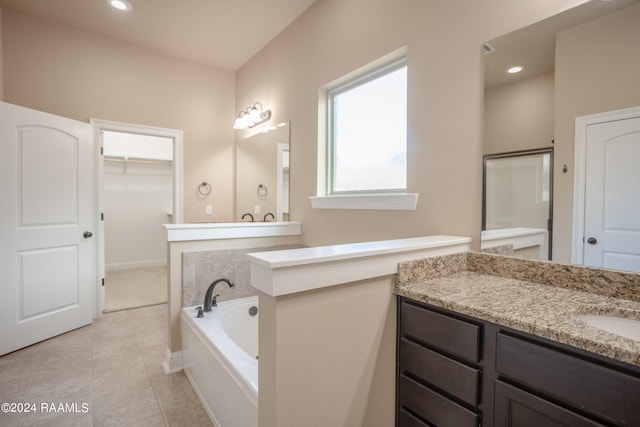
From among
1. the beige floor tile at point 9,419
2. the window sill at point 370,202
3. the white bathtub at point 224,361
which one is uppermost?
the window sill at point 370,202

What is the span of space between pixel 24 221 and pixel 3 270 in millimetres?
422

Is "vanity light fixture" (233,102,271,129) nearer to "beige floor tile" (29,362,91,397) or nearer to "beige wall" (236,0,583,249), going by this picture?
"beige wall" (236,0,583,249)

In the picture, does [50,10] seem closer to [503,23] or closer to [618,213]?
[503,23]

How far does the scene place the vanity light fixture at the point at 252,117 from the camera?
10.9ft

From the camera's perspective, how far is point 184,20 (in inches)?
116

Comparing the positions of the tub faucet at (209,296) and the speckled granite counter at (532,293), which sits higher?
the speckled granite counter at (532,293)

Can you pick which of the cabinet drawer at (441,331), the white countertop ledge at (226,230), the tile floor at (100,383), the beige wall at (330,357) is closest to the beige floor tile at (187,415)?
the tile floor at (100,383)

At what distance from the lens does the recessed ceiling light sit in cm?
269

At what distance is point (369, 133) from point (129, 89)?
112 inches

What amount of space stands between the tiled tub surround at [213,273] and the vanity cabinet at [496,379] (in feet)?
4.79

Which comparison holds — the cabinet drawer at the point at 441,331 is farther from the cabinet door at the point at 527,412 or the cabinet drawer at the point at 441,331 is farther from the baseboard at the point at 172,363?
the baseboard at the point at 172,363

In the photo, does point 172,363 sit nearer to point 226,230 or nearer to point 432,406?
point 226,230

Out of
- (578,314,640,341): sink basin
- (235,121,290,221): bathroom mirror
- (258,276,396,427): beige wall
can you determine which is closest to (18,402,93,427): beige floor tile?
(258,276,396,427): beige wall

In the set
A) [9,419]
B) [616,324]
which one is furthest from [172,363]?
[616,324]
